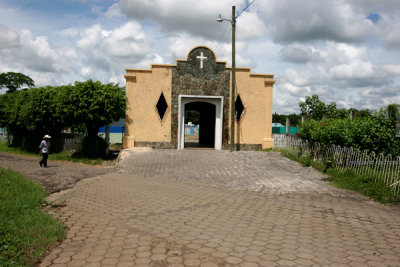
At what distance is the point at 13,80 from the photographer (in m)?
Answer: 49.9

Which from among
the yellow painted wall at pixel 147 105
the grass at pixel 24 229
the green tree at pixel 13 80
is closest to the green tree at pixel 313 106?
the yellow painted wall at pixel 147 105

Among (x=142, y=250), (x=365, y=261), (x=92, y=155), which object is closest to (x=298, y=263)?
(x=365, y=261)

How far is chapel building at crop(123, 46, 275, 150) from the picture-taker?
16.2 meters

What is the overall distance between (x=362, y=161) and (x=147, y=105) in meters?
10.4

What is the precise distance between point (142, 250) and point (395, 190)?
7.27 meters

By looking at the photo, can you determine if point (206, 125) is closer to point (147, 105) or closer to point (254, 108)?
point (254, 108)

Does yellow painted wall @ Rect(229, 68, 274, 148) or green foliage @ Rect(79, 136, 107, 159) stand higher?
yellow painted wall @ Rect(229, 68, 274, 148)

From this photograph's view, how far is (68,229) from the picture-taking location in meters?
5.27

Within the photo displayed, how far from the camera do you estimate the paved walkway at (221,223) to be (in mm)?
4289

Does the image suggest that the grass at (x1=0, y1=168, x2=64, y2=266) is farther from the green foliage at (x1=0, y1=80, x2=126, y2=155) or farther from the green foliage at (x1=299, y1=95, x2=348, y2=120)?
the green foliage at (x1=299, y1=95, x2=348, y2=120)

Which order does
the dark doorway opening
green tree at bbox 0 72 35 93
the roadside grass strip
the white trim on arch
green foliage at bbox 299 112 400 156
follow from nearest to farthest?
green foliage at bbox 299 112 400 156
the roadside grass strip
the white trim on arch
the dark doorway opening
green tree at bbox 0 72 35 93

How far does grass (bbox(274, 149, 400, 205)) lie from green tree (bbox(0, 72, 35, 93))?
50.6m

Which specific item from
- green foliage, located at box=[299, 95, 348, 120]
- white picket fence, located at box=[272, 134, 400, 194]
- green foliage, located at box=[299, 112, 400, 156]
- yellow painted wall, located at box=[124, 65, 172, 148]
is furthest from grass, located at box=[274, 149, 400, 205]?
green foliage, located at box=[299, 95, 348, 120]

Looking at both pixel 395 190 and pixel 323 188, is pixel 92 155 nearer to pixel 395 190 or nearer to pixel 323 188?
pixel 323 188
